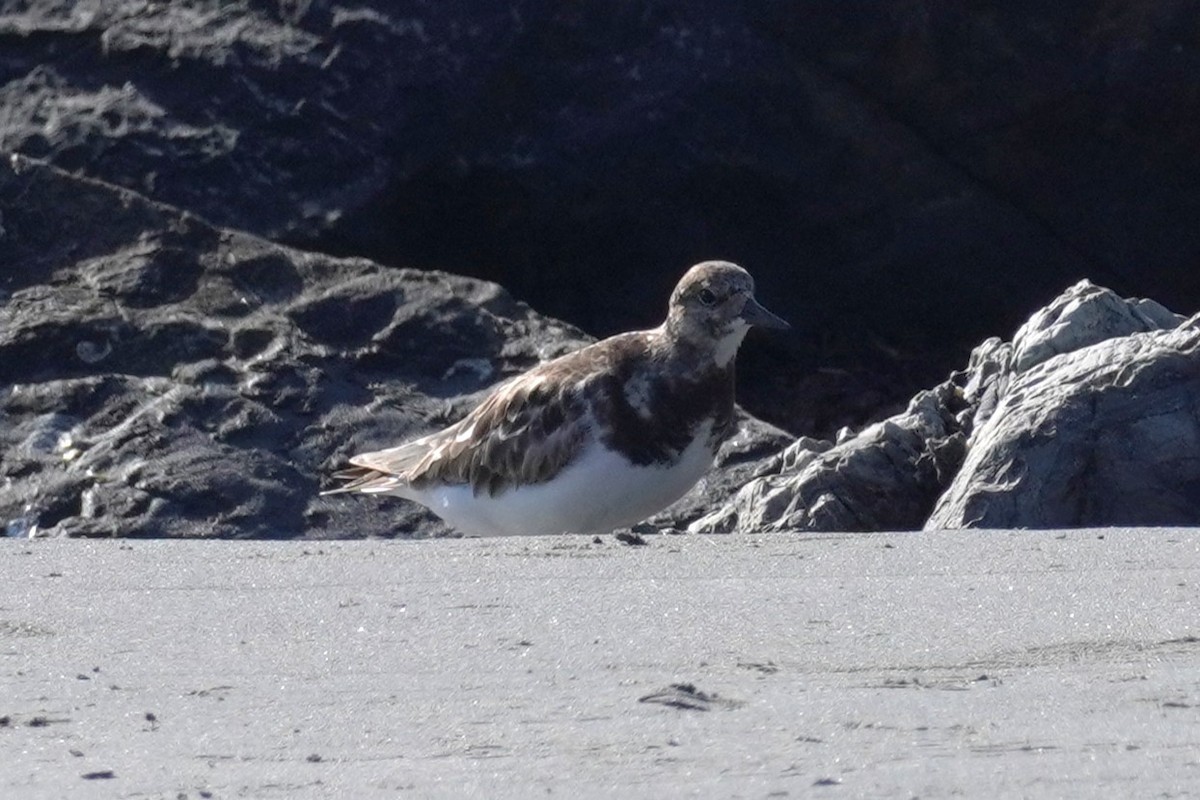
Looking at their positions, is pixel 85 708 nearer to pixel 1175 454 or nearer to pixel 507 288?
pixel 1175 454

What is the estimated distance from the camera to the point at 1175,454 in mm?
4582

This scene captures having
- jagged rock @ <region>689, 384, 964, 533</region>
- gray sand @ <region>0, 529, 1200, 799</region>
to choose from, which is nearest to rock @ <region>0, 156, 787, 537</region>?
jagged rock @ <region>689, 384, 964, 533</region>

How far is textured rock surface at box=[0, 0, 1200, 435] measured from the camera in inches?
272

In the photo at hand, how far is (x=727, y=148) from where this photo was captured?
6906 mm

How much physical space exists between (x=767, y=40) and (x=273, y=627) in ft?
13.5

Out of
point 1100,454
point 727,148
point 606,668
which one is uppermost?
point 727,148

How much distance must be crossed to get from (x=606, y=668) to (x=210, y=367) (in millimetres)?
3584

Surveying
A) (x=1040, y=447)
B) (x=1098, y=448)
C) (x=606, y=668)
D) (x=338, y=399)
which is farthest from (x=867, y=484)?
(x=606, y=668)

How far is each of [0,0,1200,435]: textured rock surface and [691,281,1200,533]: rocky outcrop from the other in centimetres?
163

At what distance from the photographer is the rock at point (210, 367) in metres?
5.95

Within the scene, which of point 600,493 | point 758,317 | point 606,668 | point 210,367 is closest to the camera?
point 606,668

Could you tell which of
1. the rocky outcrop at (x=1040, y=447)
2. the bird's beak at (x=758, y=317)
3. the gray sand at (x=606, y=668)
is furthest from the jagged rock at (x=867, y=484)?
the gray sand at (x=606, y=668)

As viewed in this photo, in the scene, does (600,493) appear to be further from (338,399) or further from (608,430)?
(338,399)

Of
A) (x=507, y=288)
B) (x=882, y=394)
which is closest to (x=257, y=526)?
(x=507, y=288)
